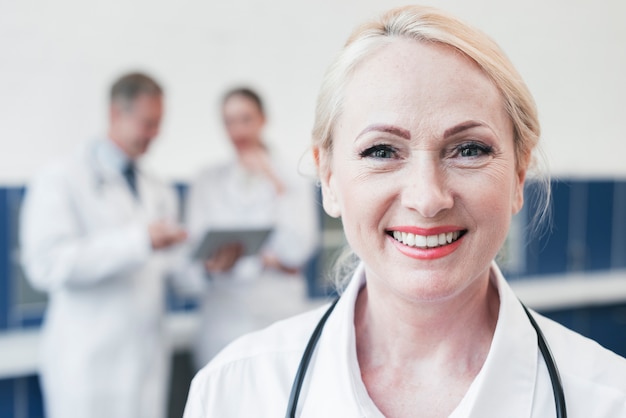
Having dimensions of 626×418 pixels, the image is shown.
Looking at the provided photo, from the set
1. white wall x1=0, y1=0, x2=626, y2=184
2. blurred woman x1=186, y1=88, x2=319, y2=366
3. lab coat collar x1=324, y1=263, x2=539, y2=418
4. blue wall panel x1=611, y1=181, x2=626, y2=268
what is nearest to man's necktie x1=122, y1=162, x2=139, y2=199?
blurred woman x1=186, y1=88, x2=319, y2=366

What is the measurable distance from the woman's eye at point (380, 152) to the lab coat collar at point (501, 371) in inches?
10.6

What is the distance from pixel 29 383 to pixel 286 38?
2012mm

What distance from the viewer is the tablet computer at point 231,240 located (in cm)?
208

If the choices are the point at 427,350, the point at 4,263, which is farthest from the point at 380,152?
the point at 4,263

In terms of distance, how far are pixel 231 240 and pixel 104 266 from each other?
0.44 metres

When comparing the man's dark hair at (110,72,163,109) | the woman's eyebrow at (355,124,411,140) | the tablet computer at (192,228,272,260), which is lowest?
the tablet computer at (192,228,272,260)

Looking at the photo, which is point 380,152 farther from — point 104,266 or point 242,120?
point 242,120

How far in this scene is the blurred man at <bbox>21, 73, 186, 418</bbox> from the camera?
194 cm

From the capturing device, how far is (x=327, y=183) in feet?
3.09

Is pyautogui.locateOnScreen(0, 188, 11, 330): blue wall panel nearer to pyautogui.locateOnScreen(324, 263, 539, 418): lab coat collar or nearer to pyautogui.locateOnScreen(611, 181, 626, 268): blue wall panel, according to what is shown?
pyautogui.locateOnScreen(324, 263, 539, 418): lab coat collar

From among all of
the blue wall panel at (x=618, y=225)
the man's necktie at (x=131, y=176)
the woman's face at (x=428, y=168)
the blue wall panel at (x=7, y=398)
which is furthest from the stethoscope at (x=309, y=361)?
the blue wall panel at (x=618, y=225)

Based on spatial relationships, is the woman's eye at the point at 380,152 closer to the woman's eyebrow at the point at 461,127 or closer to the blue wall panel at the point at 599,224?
the woman's eyebrow at the point at 461,127

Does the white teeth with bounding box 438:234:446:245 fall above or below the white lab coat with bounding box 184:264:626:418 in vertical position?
above

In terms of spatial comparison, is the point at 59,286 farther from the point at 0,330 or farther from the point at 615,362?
the point at 615,362
